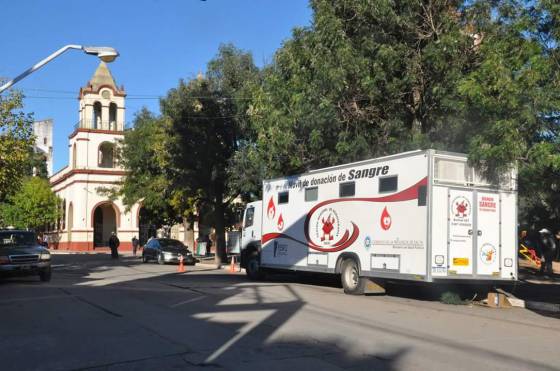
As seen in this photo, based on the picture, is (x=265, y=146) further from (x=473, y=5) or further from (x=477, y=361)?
(x=477, y=361)

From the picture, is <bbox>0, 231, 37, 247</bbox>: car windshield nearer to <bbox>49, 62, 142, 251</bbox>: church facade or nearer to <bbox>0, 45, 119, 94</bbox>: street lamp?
<bbox>0, 45, 119, 94</bbox>: street lamp

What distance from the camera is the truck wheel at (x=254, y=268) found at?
2120 cm

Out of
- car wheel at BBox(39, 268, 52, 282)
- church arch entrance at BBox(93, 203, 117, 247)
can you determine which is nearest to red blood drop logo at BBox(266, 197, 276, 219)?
car wheel at BBox(39, 268, 52, 282)

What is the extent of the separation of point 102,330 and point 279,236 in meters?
10.3

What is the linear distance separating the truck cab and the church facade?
33025 mm

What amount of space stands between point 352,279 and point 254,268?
6049 mm

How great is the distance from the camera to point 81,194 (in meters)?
54.8

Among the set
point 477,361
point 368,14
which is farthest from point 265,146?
point 477,361

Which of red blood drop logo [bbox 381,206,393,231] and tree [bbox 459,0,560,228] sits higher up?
tree [bbox 459,0,560,228]

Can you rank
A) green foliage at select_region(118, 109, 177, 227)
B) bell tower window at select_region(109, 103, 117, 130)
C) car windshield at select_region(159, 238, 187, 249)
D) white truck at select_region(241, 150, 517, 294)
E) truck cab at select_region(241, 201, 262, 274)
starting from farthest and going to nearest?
bell tower window at select_region(109, 103, 117, 130), green foliage at select_region(118, 109, 177, 227), car windshield at select_region(159, 238, 187, 249), truck cab at select_region(241, 201, 262, 274), white truck at select_region(241, 150, 517, 294)

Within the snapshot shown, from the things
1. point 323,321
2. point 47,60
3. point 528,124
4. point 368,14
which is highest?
point 368,14

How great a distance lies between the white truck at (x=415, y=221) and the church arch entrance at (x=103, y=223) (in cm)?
4611

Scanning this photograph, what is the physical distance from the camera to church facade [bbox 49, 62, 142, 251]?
54.7 m

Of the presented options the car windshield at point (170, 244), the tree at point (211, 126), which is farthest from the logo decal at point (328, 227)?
the car windshield at point (170, 244)
